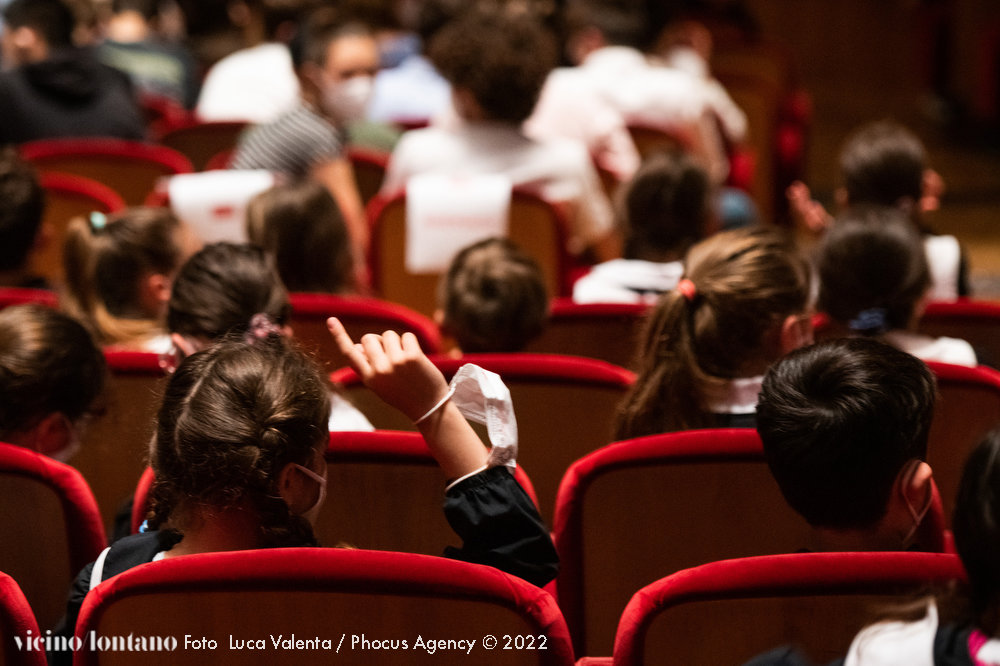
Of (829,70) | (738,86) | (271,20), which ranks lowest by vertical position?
(829,70)

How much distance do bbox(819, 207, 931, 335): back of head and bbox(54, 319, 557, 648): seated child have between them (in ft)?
3.28

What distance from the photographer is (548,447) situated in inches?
75.5

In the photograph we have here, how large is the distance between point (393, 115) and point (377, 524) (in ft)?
11.6

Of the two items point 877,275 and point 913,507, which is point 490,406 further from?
point 877,275

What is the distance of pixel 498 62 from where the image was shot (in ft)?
10.8

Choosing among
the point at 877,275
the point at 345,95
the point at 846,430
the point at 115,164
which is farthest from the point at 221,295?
the point at 345,95

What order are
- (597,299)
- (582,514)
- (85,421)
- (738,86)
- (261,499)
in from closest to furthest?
(261,499) < (582,514) < (85,421) < (597,299) < (738,86)

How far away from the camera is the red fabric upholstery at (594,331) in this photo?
91.4 inches

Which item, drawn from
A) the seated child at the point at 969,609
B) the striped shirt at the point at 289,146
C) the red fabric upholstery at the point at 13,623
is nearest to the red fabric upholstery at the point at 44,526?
the red fabric upholstery at the point at 13,623

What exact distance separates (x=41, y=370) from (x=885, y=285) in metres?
1.41

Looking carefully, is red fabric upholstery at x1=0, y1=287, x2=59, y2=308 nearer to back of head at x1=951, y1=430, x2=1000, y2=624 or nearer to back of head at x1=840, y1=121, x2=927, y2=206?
back of head at x1=951, y1=430, x2=1000, y2=624

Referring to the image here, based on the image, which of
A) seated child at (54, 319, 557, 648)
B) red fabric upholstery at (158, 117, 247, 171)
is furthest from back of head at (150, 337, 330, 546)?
red fabric upholstery at (158, 117, 247, 171)

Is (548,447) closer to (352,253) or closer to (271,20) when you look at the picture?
(352,253)

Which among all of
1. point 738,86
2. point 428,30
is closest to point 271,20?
point 428,30
